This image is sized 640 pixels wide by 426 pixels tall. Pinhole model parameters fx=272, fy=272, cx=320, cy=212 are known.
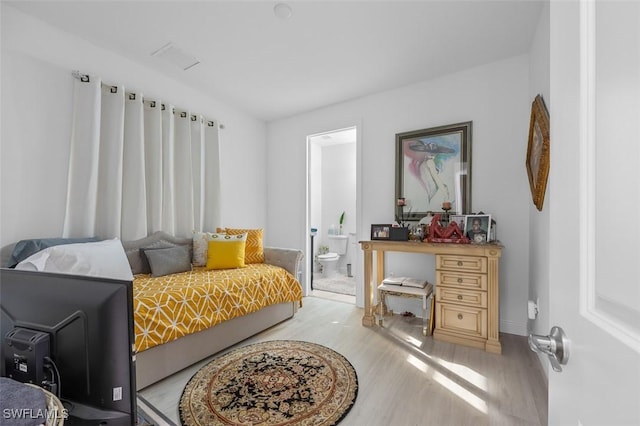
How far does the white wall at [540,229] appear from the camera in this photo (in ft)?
6.08

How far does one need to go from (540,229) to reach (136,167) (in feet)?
11.9

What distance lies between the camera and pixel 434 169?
3029mm

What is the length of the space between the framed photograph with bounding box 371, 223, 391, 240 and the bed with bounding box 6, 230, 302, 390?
934 millimetres

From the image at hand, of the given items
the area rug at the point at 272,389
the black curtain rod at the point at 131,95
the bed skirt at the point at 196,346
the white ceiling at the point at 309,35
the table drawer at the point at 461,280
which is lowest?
the area rug at the point at 272,389

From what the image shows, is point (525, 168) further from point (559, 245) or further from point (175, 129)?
point (175, 129)

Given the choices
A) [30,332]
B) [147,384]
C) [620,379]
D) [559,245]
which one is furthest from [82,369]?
[147,384]

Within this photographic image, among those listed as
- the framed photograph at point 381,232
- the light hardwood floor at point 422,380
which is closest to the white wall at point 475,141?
the framed photograph at point 381,232

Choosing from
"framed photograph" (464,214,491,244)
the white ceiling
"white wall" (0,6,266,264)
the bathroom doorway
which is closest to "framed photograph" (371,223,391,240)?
"framed photograph" (464,214,491,244)

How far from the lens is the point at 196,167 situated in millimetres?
3395

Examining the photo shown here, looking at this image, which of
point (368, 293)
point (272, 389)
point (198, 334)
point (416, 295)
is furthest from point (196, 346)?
point (416, 295)

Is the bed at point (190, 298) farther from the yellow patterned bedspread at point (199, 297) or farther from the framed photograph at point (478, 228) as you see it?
the framed photograph at point (478, 228)

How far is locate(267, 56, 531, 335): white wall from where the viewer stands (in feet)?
8.63

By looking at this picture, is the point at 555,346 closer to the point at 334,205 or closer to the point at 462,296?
the point at 462,296

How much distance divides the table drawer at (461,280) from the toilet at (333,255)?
2.63m
